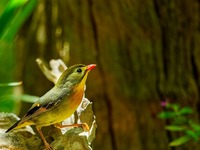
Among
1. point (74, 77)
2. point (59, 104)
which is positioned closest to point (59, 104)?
point (59, 104)

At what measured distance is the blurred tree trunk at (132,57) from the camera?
113 inches

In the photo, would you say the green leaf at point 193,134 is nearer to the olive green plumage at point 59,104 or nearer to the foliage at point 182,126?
the foliage at point 182,126

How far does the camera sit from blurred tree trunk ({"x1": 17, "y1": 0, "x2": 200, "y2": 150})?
9.42 feet

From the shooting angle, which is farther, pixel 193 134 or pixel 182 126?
pixel 182 126

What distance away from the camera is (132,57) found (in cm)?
291

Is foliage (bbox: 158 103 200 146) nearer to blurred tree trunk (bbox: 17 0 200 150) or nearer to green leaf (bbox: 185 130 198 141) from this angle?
green leaf (bbox: 185 130 198 141)

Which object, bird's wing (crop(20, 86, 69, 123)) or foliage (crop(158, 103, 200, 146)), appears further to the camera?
foliage (crop(158, 103, 200, 146))

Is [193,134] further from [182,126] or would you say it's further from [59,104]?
[59,104]

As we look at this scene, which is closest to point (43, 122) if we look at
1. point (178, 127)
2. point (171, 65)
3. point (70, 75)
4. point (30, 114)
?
point (30, 114)

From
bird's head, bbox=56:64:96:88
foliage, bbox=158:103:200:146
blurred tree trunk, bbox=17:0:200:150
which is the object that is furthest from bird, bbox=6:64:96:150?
blurred tree trunk, bbox=17:0:200:150

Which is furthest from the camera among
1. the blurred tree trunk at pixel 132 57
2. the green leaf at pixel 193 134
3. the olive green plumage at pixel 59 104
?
the blurred tree trunk at pixel 132 57

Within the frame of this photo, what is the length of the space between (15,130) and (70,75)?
31cm

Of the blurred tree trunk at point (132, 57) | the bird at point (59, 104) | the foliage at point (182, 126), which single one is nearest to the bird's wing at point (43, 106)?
the bird at point (59, 104)

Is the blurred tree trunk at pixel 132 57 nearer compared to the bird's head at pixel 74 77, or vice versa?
the bird's head at pixel 74 77
